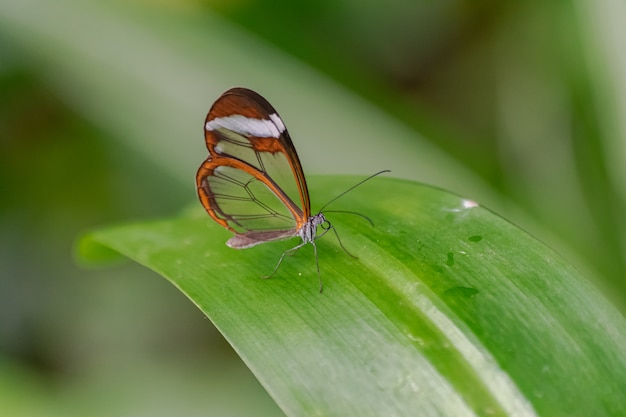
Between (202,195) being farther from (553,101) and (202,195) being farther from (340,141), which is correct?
(553,101)

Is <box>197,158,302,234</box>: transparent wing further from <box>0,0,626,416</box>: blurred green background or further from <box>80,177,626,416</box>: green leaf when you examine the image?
<box>0,0,626,416</box>: blurred green background

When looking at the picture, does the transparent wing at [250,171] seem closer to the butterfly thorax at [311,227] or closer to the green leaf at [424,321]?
the butterfly thorax at [311,227]

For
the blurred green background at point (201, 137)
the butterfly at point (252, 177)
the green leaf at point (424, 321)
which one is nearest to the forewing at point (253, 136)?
the butterfly at point (252, 177)

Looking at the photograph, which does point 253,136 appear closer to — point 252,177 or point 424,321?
point 252,177

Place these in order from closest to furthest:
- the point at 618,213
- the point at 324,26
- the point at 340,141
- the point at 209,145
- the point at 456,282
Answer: the point at 456,282, the point at 209,145, the point at 618,213, the point at 340,141, the point at 324,26

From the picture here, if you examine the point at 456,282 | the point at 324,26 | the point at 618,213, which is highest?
the point at 324,26

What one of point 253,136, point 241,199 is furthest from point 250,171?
point 241,199

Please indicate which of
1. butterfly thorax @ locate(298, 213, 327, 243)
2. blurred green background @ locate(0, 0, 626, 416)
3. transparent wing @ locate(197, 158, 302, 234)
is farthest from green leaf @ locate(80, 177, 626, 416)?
blurred green background @ locate(0, 0, 626, 416)

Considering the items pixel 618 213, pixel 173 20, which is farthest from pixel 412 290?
pixel 173 20
